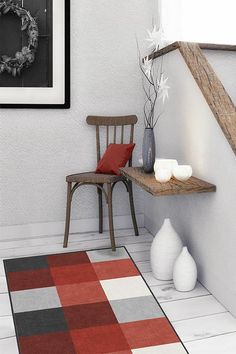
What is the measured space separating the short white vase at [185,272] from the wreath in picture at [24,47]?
1.91 meters

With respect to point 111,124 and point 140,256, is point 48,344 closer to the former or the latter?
point 140,256

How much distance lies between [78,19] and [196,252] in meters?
2.07

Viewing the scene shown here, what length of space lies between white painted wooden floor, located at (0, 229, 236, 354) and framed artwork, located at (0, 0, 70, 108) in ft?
3.73

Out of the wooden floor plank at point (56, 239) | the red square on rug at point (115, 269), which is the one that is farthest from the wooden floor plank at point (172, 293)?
the wooden floor plank at point (56, 239)

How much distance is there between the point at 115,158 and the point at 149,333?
1.56 metres

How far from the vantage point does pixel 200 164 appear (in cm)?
270

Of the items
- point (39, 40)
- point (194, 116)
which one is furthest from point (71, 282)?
point (39, 40)

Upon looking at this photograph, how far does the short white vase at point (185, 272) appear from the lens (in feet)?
8.58

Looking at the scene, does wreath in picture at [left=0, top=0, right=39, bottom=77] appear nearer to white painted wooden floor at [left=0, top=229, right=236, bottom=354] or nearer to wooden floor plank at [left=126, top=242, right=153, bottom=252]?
white painted wooden floor at [left=0, top=229, right=236, bottom=354]

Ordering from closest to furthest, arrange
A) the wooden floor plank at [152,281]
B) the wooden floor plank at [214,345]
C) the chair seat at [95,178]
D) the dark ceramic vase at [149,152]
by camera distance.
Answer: the wooden floor plank at [214,345] < the wooden floor plank at [152,281] < the dark ceramic vase at [149,152] < the chair seat at [95,178]

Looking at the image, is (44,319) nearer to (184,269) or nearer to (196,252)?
(184,269)

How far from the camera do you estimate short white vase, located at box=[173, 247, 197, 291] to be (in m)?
2.62

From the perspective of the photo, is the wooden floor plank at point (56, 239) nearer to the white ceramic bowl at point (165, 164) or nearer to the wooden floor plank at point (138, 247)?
the wooden floor plank at point (138, 247)

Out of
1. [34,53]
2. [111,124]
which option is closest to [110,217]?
[111,124]
